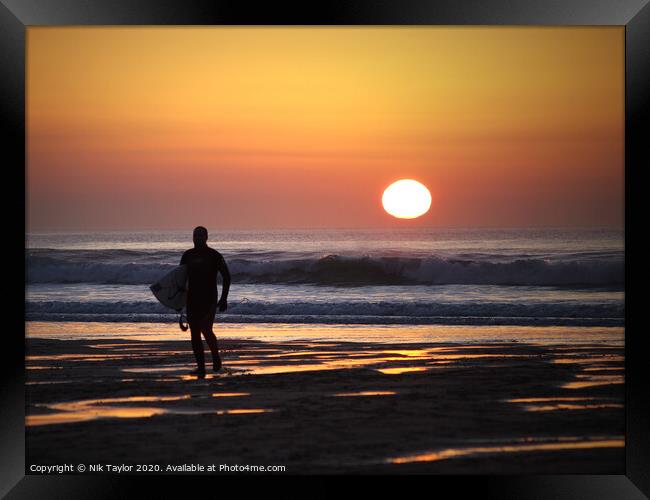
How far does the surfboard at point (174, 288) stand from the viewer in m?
10.2

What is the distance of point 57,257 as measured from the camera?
2950 centimetres

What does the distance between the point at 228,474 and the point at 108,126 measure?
11.2 meters

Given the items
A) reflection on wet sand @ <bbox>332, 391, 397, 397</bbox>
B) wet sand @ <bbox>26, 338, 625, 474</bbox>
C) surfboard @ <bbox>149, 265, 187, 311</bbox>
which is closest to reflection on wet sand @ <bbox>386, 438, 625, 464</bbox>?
wet sand @ <bbox>26, 338, 625, 474</bbox>

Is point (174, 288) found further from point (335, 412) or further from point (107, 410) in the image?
point (335, 412)

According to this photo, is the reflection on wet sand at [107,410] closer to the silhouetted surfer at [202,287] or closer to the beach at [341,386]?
the beach at [341,386]

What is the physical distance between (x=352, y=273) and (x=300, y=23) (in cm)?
2465

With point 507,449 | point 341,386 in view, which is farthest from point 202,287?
point 507,449

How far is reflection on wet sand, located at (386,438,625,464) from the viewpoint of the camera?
758 centimetres

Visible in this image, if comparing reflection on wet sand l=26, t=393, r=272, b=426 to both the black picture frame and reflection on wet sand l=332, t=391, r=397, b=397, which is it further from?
reflection on wet sand l=332, t=391, r=397, b=397

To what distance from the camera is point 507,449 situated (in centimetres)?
779

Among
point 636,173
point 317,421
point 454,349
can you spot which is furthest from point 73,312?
point 636,173

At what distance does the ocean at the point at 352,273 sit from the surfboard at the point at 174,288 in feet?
27.5

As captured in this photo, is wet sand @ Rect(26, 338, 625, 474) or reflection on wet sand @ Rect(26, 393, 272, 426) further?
reflection on wet sand @ Rect(26, 393, 272, 426)

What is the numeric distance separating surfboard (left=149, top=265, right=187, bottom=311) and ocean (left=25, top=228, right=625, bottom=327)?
27.5ft
